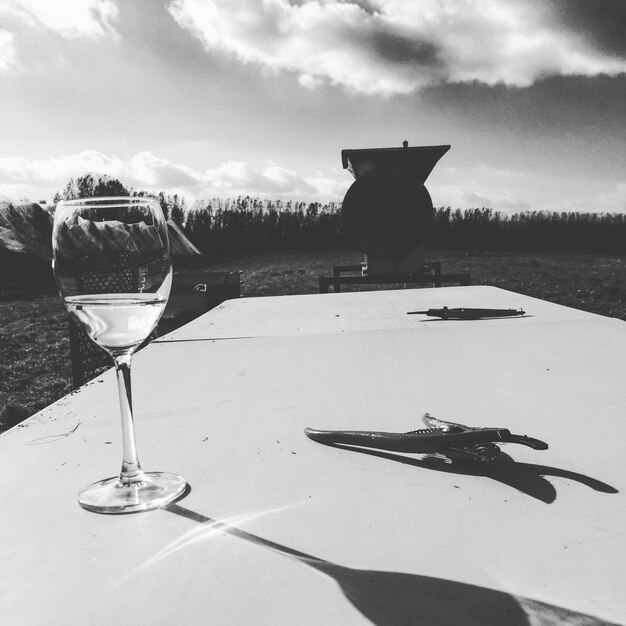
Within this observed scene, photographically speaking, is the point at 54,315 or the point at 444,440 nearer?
the point at 444,440

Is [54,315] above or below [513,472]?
below

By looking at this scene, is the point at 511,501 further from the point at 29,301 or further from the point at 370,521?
the point at 29,301

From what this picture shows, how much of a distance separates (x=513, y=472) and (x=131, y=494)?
0.54 m

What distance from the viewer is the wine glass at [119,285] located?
733mm

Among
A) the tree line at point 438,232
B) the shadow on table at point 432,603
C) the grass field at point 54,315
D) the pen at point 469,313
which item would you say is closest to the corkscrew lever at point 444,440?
the shadow on table at point 432,603

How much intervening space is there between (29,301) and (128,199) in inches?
517

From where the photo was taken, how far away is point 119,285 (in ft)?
2.52

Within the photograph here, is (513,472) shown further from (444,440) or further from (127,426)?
(127,426)

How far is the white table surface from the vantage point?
532 mm

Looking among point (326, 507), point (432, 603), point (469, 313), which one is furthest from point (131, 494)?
point (469, 313)

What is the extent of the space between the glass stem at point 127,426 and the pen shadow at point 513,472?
36 cm

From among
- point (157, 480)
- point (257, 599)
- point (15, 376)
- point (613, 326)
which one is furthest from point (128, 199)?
point (15, 376)

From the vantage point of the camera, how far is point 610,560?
589 millimetres

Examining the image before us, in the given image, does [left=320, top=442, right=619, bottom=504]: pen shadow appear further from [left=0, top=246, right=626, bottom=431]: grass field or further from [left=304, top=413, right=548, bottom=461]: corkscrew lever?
[left=0, top=246, right=626, bottom=431]: grass field
